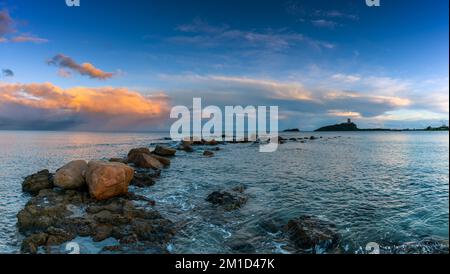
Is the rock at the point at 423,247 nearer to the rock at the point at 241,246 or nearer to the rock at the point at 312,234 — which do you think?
the rock at the point at 312,234

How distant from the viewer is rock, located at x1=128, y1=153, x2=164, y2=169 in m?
28.3

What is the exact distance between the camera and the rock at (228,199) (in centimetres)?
1535

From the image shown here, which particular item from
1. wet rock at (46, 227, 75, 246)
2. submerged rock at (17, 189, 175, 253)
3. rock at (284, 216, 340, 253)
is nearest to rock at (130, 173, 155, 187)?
submerged rock at (17, 189, 175, 253)

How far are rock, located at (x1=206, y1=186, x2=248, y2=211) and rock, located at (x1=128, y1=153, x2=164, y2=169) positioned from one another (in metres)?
13.2

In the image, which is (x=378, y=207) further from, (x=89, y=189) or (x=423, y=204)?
(x=89, y=189)

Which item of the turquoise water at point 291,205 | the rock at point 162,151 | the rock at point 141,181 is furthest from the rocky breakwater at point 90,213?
the rock at point 162,151

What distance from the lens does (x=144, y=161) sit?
28.5m

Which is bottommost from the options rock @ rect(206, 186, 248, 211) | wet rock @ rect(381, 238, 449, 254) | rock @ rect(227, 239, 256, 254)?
wet rock @ rect(381, 238, 449, 254)

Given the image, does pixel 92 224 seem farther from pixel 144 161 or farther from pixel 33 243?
pixel 144 161

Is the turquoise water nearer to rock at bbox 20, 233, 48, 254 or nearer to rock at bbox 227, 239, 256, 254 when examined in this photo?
rock at bbox 227, 239, 256, 254

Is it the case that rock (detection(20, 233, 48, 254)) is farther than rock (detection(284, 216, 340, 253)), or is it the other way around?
rock (detection(284, 216, 340, 253))

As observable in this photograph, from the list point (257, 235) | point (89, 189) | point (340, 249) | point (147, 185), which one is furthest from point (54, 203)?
point (340, 249)

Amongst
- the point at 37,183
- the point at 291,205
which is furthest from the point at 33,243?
the point at 291,205
